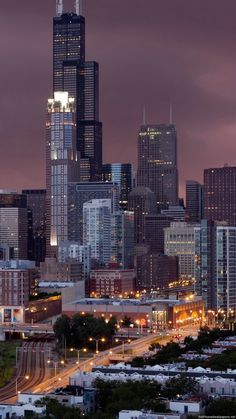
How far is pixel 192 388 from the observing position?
68.6 metres

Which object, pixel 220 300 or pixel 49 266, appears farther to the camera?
pixel 49 266

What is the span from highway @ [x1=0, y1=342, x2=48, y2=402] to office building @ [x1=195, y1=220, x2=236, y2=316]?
4538 cm

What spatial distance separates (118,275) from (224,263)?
32.8 metres

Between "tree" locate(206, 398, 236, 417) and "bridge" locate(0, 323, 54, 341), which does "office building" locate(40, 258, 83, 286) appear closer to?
"bridge" locate(0, 323, 54, 341)

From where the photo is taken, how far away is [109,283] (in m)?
185

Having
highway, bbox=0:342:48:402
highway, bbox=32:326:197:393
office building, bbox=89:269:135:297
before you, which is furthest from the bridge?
office building, bbox=89:269:135:297

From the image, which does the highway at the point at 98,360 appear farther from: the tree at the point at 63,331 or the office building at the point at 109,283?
the office building at the point at 109,283

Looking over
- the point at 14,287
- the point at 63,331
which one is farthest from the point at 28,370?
the point at 14,287

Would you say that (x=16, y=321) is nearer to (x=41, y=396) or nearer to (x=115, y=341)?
(x=115, y=341)

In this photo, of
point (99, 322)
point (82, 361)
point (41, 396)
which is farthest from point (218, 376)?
point (99, 322)

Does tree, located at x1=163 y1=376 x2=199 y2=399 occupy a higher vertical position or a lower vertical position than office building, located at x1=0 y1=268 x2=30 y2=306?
lower

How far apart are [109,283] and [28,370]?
3598 inches

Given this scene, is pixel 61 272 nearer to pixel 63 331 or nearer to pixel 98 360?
pixel 63 331

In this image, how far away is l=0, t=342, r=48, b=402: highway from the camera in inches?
3241
